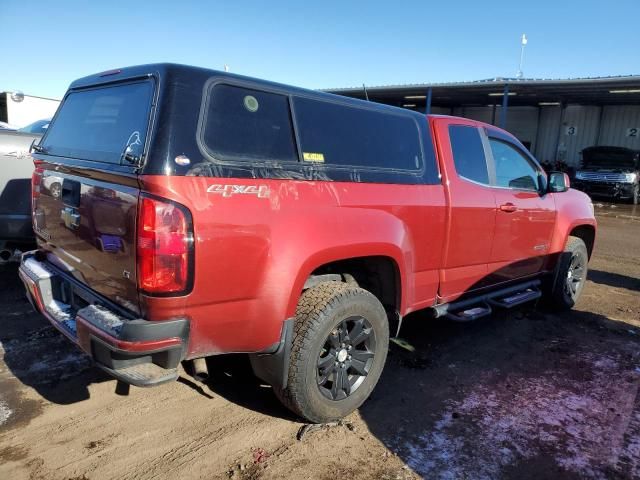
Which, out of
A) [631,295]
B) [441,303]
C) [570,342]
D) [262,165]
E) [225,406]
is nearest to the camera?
[262,165]

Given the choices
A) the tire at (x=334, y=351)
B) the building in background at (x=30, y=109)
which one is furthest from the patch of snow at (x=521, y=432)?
the building in background at (x=30, y=109)

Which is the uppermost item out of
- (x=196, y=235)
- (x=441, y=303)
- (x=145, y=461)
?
(x=196, y=235)

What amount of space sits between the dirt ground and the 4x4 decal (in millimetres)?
1234

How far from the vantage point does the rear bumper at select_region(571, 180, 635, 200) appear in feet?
59.4

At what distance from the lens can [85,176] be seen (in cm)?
274

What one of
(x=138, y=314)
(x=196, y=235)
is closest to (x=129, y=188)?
(x=196, y=235)

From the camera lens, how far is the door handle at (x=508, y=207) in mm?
4305

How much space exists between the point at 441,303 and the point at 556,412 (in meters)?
1.11

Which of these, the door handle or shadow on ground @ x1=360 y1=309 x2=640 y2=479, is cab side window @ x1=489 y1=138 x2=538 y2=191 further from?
shadow on ground @ x1=360 y1=309 x2=640 y2=479

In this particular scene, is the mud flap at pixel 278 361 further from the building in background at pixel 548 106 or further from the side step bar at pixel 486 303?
the building in background at pixel 548 106

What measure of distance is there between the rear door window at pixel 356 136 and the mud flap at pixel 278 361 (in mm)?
993

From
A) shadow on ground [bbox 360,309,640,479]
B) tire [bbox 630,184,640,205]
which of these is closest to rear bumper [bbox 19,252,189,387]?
shadow on ground [bbox 360,309,640,479]

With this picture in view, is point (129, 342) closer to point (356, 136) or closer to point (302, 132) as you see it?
point (302, 132)

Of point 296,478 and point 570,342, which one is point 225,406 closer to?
point 296,478
